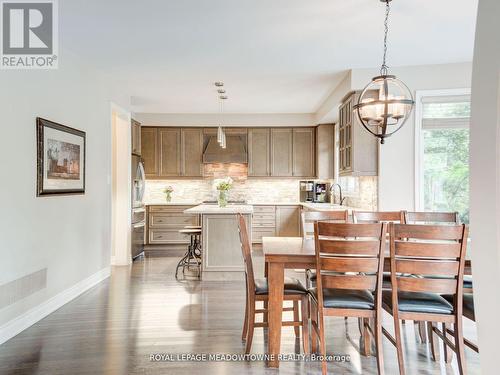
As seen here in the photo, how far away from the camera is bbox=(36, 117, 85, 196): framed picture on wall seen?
128 inches

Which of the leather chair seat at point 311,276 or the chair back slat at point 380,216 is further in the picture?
the chair back slat at point 380,216

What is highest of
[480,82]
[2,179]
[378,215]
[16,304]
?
[480,82]

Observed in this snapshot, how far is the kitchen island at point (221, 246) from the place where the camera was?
4.66m

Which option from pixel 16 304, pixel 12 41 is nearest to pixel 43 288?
pixel 16 304

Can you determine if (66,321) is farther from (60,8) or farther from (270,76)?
(270,76)

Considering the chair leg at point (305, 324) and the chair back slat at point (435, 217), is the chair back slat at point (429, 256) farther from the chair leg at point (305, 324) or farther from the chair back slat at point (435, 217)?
the chair back slat at point (435, 217)

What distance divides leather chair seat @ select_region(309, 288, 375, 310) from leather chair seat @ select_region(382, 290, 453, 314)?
168mm

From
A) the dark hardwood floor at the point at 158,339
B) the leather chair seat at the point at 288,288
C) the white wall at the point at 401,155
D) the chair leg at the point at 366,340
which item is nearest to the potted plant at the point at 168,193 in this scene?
the dark hardwood floor at the point at 158,339

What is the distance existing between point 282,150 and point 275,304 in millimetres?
5210

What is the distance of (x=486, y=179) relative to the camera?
111 cm

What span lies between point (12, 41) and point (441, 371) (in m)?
4.30

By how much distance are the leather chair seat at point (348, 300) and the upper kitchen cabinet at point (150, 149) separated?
18.4 ft

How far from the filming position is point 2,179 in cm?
276

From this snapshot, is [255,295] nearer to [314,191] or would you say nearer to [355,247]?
[355,247]
